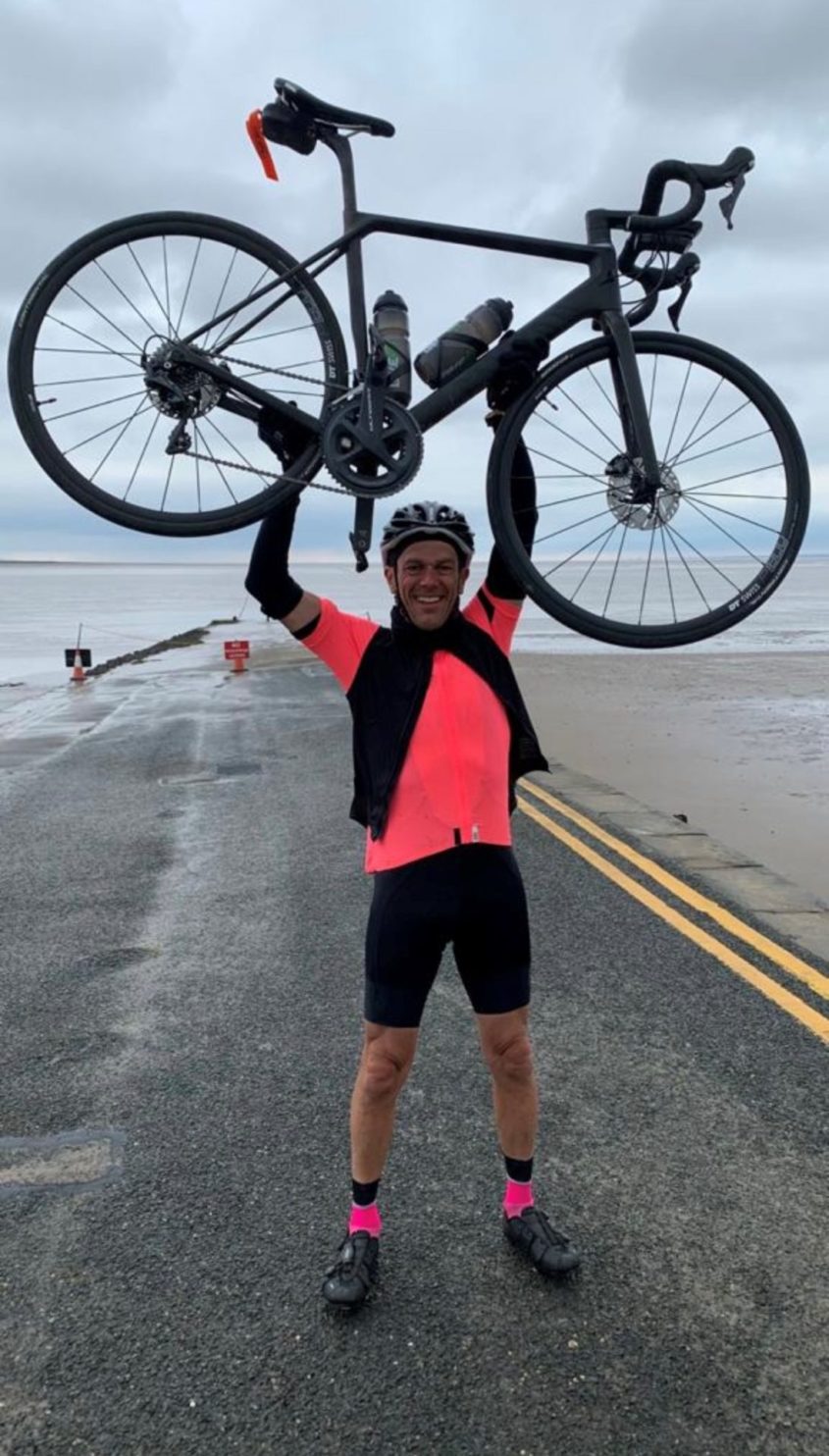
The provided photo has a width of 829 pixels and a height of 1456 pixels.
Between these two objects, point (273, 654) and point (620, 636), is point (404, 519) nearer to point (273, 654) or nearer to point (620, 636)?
point (620, 636)

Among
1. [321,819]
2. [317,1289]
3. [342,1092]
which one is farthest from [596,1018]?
[321,819]

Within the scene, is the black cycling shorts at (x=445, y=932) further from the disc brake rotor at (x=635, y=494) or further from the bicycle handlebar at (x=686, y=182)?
the bicycle handlebar at (x=686, y=182)

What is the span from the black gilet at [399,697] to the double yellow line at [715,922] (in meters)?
2.76

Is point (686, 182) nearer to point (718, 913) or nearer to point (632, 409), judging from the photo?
point (632, 409)

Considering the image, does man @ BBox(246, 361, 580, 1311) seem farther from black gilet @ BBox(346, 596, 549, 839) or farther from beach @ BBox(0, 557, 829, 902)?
beach @ BBox(0, 557, 829, 902)

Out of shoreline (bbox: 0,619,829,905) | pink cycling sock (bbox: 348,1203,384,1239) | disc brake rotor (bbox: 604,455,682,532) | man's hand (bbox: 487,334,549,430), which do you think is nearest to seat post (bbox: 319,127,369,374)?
man's hand (bbox: 487,334,549,430)

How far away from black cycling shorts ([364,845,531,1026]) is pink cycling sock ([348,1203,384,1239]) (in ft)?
2.29

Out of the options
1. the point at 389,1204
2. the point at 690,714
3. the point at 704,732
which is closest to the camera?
the point at 389,1204

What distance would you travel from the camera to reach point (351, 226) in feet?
10.2

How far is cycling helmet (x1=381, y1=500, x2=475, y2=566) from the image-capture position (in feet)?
11.1

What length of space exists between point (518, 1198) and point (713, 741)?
45.5ft

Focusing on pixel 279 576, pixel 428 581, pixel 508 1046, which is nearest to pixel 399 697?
pixel 428 581

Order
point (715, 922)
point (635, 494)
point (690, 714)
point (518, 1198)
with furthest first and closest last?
point (690, 714) → point (715, 922) → point (518, 1198) → point (635, 494)

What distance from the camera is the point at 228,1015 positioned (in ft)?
17.7
